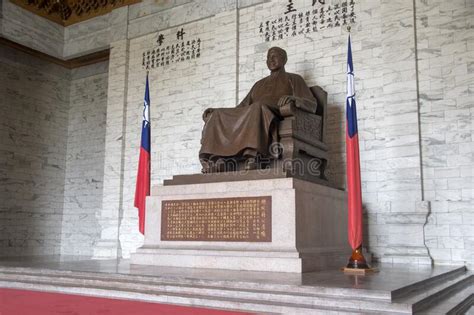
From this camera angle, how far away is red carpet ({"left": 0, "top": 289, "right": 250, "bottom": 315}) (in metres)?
2.92

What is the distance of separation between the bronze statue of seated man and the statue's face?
7.0 inches

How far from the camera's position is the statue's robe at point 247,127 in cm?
462

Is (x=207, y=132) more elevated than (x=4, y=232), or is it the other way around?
(x=207, y=132)

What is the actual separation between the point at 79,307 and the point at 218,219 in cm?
169

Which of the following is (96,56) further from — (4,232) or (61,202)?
(4,232)

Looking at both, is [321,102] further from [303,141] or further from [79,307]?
[79,307]

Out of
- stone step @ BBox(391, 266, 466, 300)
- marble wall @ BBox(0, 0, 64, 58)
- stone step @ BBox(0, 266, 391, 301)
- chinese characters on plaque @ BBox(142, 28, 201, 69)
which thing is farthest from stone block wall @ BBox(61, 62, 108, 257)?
stone step @ BBox(391, 266, 466, 300)

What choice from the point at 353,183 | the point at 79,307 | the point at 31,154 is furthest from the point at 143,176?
the point at 31,154

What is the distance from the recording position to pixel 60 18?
Result: 8586mm

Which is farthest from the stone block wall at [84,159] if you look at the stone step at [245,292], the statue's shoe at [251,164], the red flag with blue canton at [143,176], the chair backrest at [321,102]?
the chair backrest at [321,102]

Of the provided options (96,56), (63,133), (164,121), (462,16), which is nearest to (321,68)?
(462,16)

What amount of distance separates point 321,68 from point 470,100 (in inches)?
71.2

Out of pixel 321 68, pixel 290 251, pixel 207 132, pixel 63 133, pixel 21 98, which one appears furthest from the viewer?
pixel 63 133

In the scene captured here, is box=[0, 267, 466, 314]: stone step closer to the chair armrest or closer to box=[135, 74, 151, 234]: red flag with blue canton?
box=[135, 74, 151, 234]: red flag with blue canton
